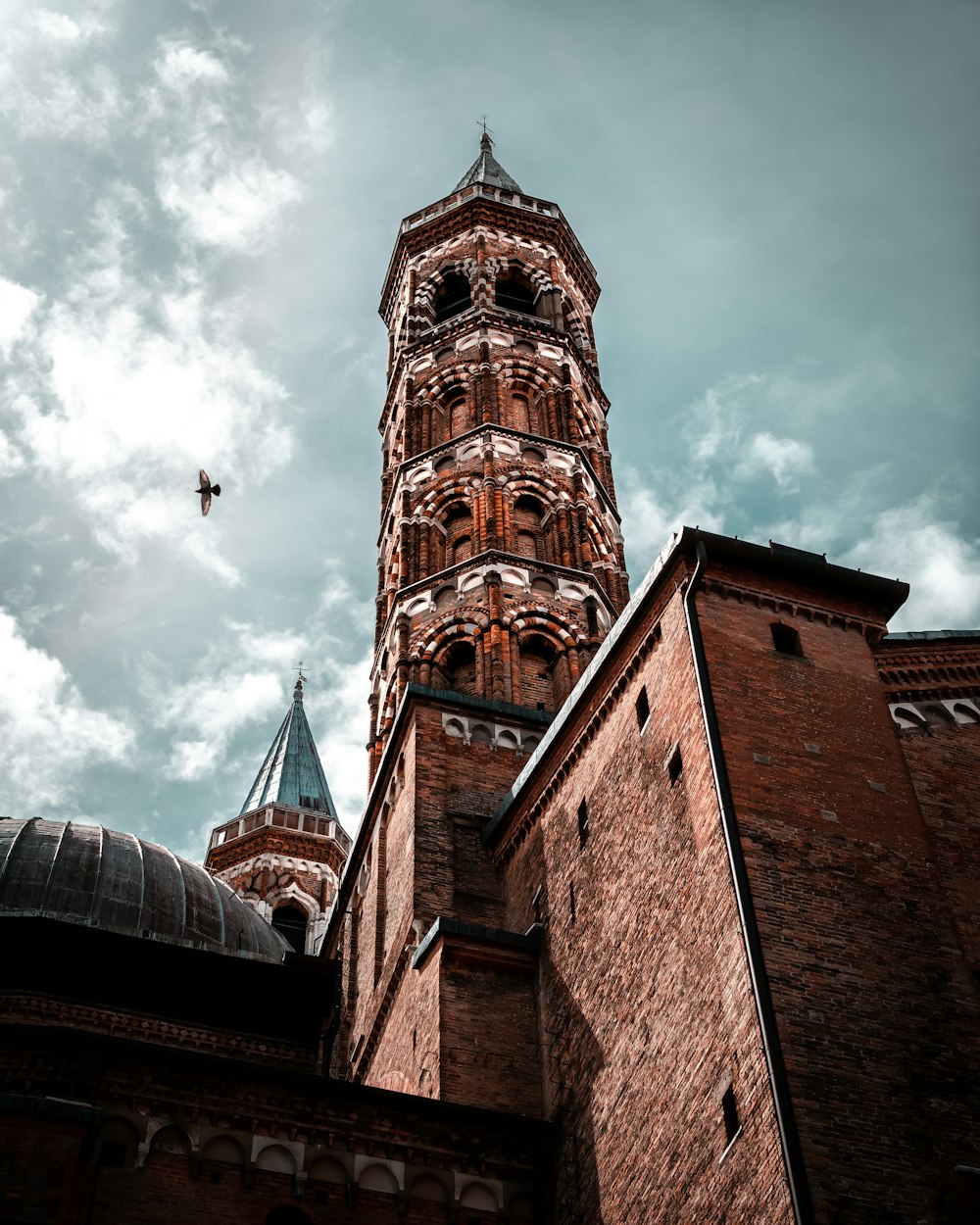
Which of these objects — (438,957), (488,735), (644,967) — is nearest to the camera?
(644,967)

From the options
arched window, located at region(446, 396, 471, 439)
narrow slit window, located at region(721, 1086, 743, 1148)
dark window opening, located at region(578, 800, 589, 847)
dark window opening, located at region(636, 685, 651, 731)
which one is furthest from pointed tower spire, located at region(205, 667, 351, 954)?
narrow slit window, located at region(721, 1086, 743, 1148)

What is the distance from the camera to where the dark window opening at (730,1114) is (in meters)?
12.9

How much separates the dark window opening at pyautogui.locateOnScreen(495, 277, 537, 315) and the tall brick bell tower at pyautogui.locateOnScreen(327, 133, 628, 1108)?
79mm

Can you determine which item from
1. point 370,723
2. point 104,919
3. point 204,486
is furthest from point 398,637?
point 104,919

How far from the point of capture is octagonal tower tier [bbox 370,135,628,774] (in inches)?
1094

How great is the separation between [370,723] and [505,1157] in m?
13.7

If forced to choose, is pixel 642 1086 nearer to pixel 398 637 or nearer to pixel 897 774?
pixel 897 774

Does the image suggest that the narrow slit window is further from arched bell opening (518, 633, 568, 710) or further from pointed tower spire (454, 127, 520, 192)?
pointed tower spire (454, 127, 520, 192)

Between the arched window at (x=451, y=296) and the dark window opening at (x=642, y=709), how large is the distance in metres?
21.4

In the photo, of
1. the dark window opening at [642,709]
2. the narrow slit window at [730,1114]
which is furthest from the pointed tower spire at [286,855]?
the narrow slit window at [730,1114]

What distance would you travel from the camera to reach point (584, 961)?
1736 centimetres

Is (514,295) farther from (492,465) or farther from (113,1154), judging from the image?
(113,1154)

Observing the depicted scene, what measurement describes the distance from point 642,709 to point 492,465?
14167 mm

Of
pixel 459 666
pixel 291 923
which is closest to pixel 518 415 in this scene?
pixel 459 666
